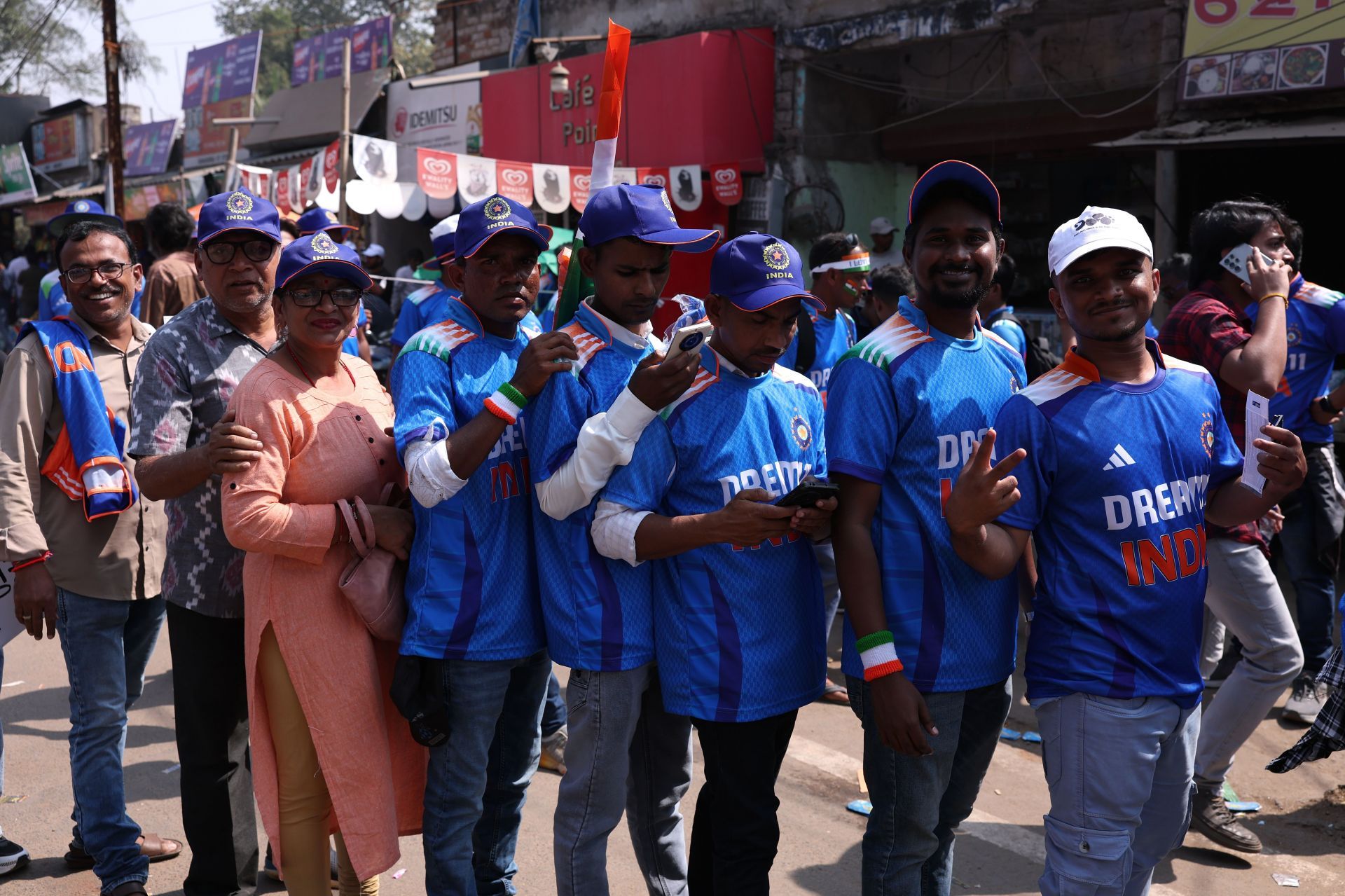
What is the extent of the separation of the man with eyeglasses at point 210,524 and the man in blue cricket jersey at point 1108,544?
6.77 feet

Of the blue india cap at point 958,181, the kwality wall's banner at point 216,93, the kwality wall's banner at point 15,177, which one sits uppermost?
the kwality wall's banner at point 216,93

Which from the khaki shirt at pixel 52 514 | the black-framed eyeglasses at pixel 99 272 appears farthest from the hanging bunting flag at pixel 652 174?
the khaki shirt at pixel 52 514

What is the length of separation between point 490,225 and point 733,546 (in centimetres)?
101

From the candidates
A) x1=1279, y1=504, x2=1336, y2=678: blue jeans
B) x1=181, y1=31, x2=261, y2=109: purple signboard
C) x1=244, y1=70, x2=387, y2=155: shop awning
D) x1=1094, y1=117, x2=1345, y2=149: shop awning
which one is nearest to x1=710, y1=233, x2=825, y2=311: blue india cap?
x1=1279, y1=504, x2=1336, y2=678: blue jeans

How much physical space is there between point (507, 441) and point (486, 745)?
0.80 m

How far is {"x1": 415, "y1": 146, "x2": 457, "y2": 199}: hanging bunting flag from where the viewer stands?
35.8 feet

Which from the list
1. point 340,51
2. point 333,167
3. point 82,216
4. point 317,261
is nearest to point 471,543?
point 317,261

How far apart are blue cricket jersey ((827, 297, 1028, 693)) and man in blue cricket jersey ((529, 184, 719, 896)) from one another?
1.75ft

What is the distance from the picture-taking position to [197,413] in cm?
315

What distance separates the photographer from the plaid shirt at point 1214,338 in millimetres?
3854

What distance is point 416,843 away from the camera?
4039 mm

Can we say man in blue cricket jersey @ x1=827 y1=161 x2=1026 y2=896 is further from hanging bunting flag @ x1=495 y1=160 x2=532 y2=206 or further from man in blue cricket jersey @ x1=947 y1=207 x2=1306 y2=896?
hanging bunting flag @ x1=495 y1=160 x2=532 y2=206

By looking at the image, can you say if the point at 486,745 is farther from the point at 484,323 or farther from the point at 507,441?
the point at 484,323

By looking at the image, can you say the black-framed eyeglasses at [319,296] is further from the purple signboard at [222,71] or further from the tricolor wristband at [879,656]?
the purple signboard at [222,71]
